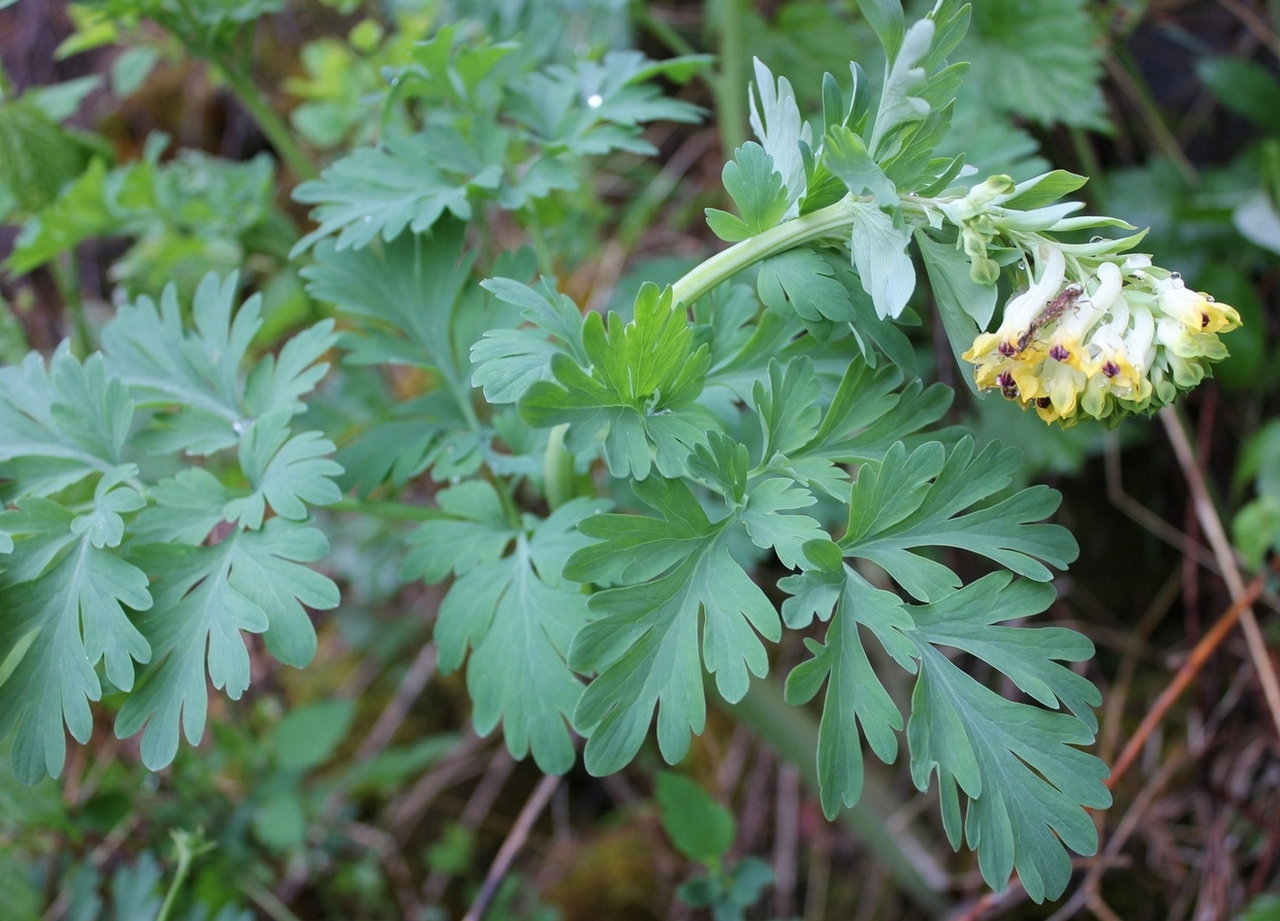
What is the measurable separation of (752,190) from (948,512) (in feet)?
1.38

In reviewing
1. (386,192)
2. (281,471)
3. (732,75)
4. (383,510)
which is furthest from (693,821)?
(732,75)

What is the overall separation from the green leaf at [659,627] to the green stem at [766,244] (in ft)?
0.78

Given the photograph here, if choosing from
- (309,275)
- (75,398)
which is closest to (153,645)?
(75,398)

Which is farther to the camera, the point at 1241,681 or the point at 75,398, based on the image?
the point at 1241,681

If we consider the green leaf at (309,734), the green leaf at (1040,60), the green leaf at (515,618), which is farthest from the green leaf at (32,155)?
the green leaf at (1040,60)

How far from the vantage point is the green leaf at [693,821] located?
4.54ft

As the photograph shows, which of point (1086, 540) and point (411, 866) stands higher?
point (1086, 540)

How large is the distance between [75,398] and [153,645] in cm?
35

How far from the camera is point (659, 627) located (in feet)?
3.03

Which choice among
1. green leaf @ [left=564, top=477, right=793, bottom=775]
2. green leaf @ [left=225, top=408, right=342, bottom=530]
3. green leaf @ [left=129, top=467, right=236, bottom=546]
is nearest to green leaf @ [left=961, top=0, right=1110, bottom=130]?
green leaf @ [left=564, top=477, right=793, bottom=775]

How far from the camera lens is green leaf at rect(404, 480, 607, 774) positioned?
1.01 metres

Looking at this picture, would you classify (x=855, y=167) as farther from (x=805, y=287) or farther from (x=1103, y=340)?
(x=1103, y=340)

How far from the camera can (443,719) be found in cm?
250

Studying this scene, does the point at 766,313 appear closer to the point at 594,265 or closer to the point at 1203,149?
the point at 594,265
